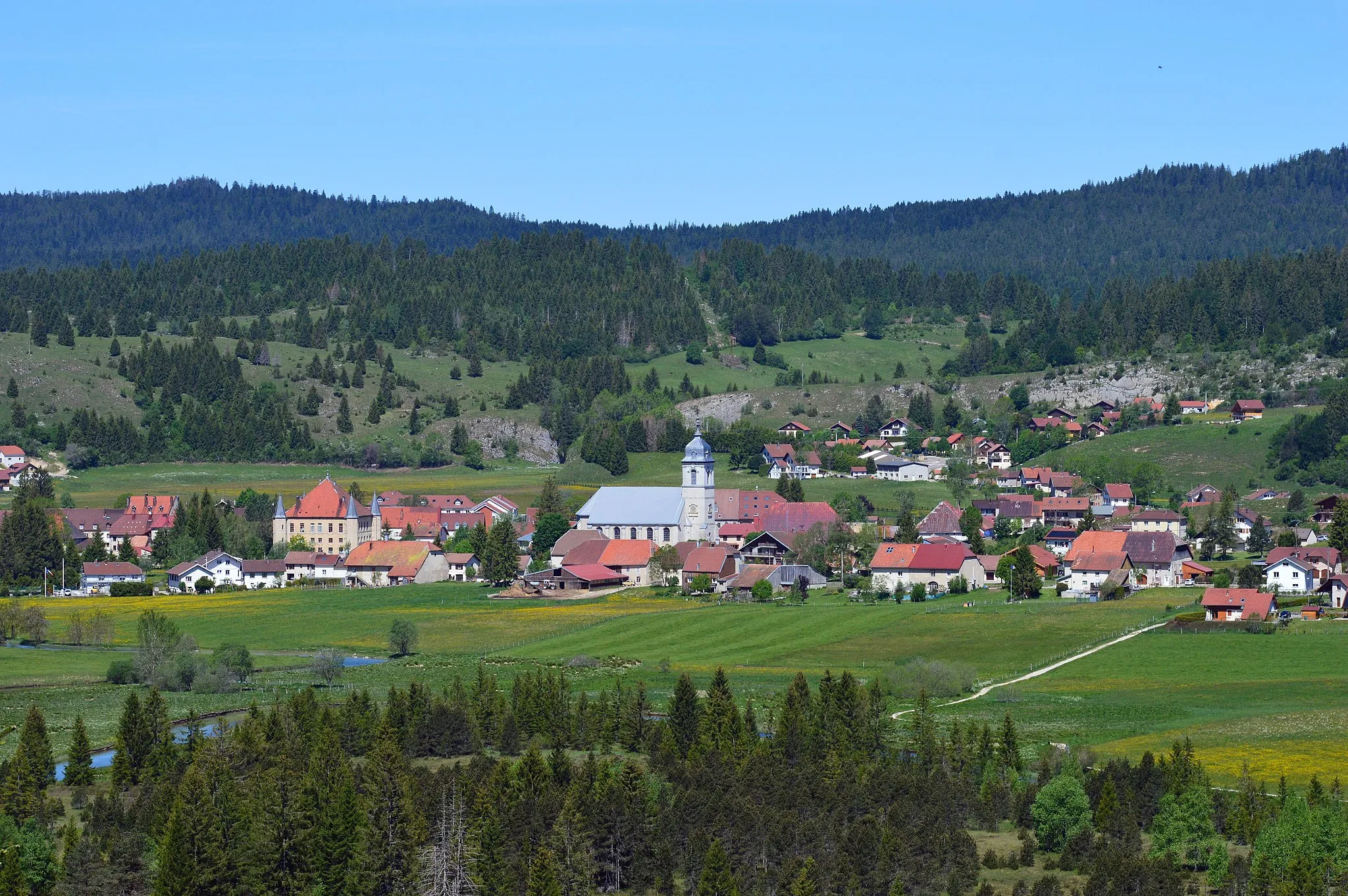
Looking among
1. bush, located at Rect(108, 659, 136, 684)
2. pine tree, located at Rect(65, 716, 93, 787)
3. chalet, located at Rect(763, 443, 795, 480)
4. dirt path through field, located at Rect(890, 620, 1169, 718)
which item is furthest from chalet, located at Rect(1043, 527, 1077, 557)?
pine tree, located at Rect(65, 716, 93, 787)

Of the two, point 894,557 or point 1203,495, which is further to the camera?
point 1203,495

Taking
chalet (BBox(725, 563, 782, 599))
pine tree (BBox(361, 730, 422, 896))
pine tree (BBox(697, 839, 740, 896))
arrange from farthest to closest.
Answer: chalet (BBox(725, 563, 782, 599)) < pine tree (BBox(361, 730, 422, 896)) < pine tree (BBox(697, 839, 740, 896))

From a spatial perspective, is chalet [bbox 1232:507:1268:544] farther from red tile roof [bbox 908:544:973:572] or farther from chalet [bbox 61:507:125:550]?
chalet [bbox 61:507:125:550]

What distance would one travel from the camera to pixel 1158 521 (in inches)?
5413

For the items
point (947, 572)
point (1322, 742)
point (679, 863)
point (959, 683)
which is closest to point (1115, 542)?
point (947, 572)

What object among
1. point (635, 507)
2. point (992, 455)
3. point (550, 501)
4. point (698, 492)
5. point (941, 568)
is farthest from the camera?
point (992, 455)

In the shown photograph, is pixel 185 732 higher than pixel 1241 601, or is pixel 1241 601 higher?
pixel 1241 601

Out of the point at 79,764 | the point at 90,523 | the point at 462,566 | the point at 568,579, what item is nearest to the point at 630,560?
the point at 568,579

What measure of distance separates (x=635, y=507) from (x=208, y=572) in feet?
104

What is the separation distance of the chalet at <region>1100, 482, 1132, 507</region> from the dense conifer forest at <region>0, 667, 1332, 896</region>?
89.5 m

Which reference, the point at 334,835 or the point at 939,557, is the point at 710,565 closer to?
the point at 939,557

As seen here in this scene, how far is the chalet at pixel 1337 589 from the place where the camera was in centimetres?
9869

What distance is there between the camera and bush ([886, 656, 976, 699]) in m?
77.8

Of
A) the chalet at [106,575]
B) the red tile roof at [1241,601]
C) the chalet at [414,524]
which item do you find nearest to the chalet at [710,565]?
the chalet at [414,524]
